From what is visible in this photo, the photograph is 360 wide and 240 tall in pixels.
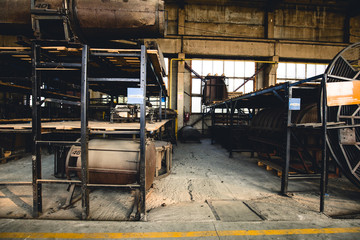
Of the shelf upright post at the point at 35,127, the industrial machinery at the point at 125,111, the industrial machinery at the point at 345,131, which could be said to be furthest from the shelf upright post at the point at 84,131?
the industrial machinery at the point at 345,131

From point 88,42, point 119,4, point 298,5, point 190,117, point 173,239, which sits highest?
point 298,5

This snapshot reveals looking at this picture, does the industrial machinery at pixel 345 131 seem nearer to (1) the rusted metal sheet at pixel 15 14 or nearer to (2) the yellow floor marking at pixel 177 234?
(2) the yellow floor marking at pixel 177 234

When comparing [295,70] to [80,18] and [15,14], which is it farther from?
[15,14]

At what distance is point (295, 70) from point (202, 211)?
55.2ft

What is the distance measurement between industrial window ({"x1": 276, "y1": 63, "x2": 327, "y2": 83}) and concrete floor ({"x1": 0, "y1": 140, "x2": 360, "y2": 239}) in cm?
1213

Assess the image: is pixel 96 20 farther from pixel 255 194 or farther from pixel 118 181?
pixel 255 194

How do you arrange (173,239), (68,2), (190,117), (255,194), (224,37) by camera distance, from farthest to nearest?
(190,117)
(224,37)
(255,194)
(68,2)
(173,239)

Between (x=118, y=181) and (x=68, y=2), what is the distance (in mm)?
3565

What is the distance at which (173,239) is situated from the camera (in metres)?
2.61

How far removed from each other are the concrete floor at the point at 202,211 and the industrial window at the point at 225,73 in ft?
33.5

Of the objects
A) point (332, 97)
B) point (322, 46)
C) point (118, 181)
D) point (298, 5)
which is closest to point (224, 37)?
point (298, 5)

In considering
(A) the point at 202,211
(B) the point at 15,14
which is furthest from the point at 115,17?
(A) the point at 202,211

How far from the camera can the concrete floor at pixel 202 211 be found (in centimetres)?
275

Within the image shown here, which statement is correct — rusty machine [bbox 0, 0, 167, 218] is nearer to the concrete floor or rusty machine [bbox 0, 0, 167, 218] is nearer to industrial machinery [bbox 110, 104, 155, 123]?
the concrete floor
